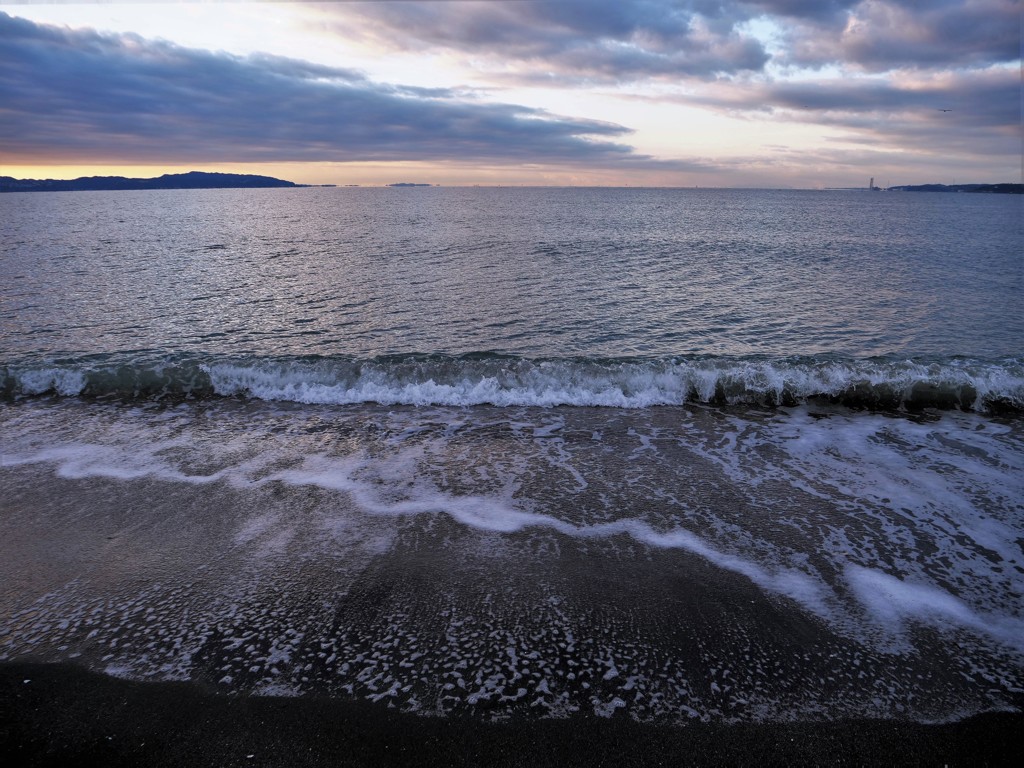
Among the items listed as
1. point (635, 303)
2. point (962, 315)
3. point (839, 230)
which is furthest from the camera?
point (839, 230)

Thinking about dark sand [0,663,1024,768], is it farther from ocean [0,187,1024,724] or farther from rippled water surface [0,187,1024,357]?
rippled water surface [0,187,1024,357]

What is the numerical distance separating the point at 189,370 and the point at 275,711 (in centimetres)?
1079

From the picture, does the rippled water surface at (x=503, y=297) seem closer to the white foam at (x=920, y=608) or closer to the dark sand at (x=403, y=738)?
the white foam at (x=920, y=608)

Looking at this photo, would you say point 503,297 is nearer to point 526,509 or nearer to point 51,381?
point 51,381

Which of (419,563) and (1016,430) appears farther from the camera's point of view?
(1016,430)

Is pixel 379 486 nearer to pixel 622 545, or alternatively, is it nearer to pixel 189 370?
pixel 622 545

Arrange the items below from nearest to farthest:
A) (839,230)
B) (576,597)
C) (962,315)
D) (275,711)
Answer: (275,711)
(576,597)
(962,315)
(839,230)

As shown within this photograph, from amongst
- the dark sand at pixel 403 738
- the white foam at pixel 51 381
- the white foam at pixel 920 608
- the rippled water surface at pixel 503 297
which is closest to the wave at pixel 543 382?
the white foam at pixel 51 381

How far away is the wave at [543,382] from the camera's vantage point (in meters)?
11.7

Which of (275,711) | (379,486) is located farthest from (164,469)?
(275,711)

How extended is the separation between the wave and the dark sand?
7857 millimetres

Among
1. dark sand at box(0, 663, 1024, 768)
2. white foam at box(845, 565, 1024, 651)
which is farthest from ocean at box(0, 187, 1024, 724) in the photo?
dark sand at box(0, 663, 1024, 768)

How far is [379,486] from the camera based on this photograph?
25.7ft

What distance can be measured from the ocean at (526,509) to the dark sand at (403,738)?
15cm
